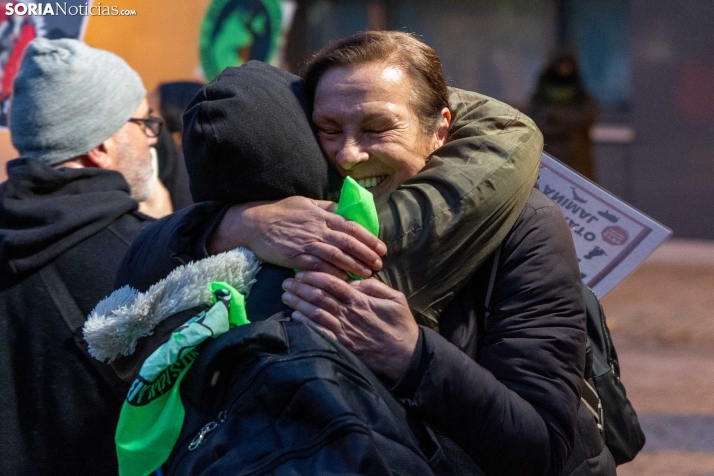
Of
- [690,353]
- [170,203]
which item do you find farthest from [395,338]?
[690,353]

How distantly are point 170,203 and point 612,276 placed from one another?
2112 mm

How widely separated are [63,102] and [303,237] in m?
1.42

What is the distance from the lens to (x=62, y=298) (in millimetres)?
2668

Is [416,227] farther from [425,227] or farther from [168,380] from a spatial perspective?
[168,380]

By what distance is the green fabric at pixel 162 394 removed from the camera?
1.81 metres

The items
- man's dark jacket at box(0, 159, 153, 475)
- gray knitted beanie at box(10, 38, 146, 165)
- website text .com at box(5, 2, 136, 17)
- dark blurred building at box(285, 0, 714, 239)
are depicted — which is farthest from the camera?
dark blurred building at box(285, 0, 714, 239)

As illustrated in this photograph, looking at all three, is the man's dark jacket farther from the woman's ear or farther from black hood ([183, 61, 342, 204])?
the woman's ear

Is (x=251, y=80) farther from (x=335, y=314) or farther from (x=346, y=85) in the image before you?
(x=335, y=314)

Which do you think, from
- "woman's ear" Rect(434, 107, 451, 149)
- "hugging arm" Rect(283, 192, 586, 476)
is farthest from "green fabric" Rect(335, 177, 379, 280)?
"woman's ear" Rect(434, 107, 451, 149)

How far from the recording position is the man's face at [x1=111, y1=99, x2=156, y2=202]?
10.4 ft

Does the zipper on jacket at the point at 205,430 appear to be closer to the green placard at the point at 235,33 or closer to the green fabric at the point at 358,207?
the green fabric at the point at 358,207

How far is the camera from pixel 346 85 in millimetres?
2045

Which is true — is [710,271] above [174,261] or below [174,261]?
below

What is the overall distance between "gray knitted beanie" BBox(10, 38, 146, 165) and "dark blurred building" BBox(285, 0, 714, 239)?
8.81 metres
